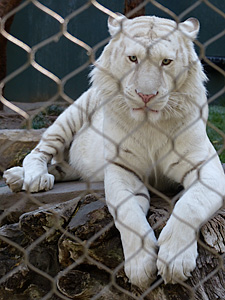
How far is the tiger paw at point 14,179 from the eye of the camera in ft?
7.75

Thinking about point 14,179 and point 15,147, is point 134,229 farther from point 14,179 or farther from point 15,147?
point 15,147

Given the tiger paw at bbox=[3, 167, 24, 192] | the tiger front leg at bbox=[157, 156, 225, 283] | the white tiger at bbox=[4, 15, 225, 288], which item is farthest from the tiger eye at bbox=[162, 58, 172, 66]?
the tiger paw at bbox=[3, 167, 24, 192]

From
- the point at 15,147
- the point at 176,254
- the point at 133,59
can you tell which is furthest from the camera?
the point at 15,147

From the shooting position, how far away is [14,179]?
237 cm

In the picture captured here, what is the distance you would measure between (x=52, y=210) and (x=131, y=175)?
348 mm

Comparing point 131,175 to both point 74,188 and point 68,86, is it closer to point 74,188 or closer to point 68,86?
point 74,188

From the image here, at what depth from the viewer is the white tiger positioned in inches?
64.6

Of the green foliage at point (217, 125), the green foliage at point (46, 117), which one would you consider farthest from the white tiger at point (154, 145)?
Result: the green foliage at point (46, 117)

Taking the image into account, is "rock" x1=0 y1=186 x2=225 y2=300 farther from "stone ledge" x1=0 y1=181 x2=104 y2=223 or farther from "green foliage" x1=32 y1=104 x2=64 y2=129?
"green foliage" x1=32 y1=104 x2=64 y2=129

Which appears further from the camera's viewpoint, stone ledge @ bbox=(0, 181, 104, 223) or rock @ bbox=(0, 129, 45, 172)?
rock @ bbox=(0, 129, 45, 172)

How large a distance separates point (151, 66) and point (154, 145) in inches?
16.8

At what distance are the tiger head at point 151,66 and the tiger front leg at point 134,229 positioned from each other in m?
0.28

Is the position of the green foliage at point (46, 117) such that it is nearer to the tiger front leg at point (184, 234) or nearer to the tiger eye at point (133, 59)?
the tiger eye at point (133, 59)

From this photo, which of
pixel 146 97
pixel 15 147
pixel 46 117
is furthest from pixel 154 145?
pixel 46 117
